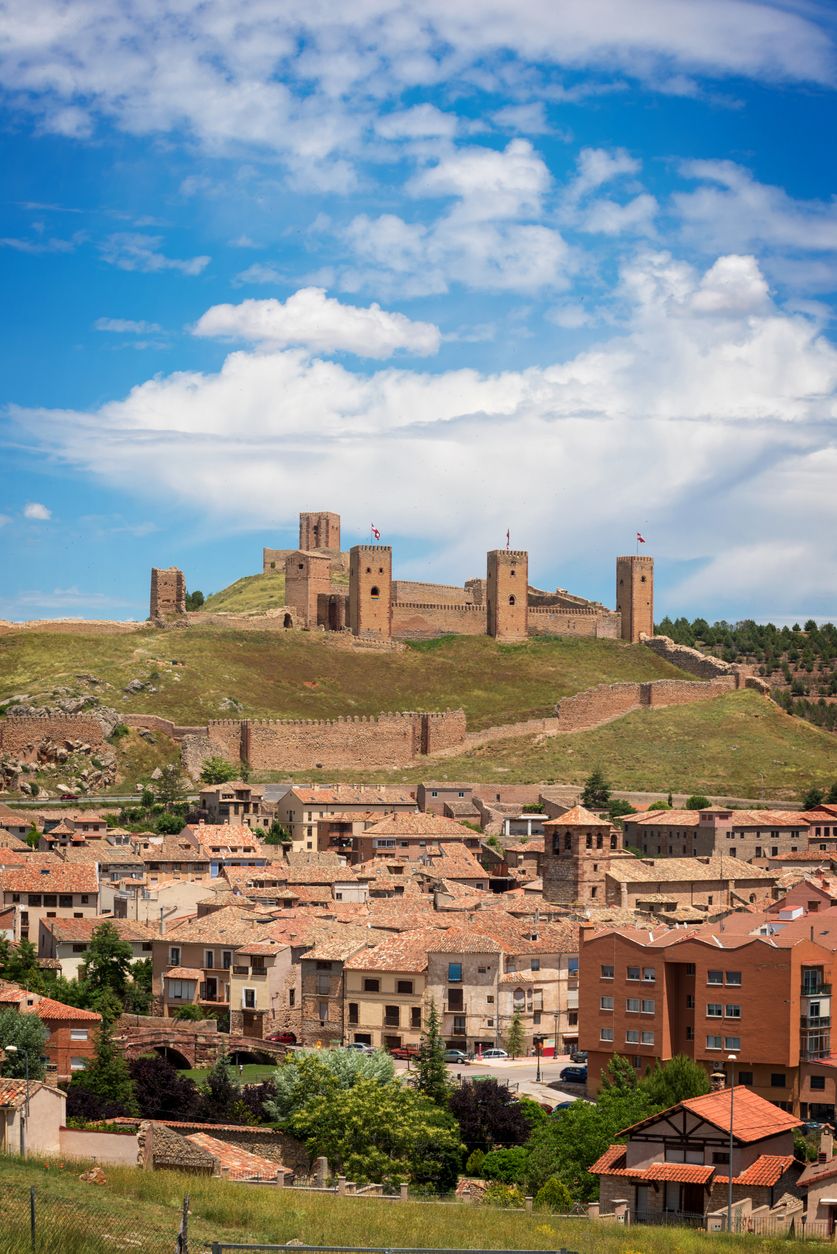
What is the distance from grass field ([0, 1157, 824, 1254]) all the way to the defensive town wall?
5911 centimetres

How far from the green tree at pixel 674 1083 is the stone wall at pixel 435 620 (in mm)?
78061

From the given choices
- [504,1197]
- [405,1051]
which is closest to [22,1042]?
[405,1051]

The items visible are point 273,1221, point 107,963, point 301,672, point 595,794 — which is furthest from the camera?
point 301,672

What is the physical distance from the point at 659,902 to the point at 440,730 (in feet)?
120

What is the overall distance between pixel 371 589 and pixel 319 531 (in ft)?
78.1

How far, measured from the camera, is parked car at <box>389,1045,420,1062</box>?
1785 inches

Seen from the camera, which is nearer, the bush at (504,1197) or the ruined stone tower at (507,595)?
the bush at (504,1197)

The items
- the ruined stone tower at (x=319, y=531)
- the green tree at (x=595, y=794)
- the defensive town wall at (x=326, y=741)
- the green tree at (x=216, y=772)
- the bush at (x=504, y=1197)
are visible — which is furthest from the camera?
the ruined stone tower at (x=319, y=531)

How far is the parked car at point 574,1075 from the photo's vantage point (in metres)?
43.0

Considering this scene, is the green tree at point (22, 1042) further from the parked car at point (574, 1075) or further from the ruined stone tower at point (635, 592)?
the ruined stone tower at point (635, 592)

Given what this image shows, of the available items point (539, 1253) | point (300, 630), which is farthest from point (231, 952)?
point (300, 630)

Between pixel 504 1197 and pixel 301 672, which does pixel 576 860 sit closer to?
pixel 504 1197

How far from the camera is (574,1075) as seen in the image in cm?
4344

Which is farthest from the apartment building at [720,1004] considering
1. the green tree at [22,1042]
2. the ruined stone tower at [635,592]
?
the ruined stone tower at [635,592]
